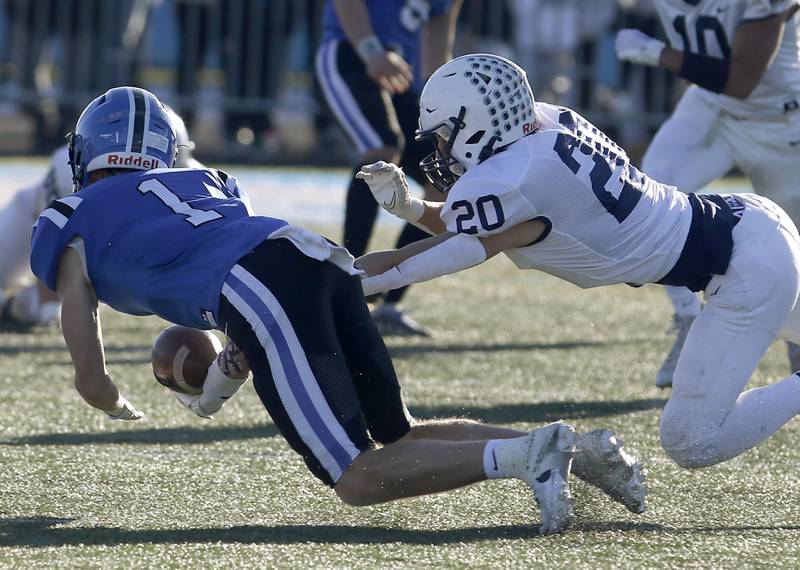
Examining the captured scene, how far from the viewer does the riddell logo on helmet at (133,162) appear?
3.76 metres

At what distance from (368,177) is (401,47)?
2.88m

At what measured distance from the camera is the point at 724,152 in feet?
18.4

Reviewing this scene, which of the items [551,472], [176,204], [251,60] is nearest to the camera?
[551,472]

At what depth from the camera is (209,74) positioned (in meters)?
15.4

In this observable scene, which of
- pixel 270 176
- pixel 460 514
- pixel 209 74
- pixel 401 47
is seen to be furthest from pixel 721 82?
pixel 209 74

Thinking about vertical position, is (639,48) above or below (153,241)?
above

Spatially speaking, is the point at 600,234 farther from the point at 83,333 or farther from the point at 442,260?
the point at 83,333

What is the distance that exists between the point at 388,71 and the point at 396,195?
7.53ft

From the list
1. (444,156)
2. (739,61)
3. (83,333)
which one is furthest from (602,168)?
(739,61)

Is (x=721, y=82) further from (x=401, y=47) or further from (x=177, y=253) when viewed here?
(x=177, y=253)

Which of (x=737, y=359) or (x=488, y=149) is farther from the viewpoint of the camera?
(x=737, y=359)

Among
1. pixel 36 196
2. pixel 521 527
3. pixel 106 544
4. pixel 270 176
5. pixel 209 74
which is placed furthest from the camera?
pixel 209 74

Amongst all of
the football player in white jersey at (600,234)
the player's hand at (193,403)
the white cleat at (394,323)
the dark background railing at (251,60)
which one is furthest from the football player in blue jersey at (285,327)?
the dark background railing at (251,60)

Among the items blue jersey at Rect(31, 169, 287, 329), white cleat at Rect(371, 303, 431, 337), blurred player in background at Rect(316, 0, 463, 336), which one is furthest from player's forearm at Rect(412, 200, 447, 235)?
white cleat at Rect(371, 303, 431, 337)
